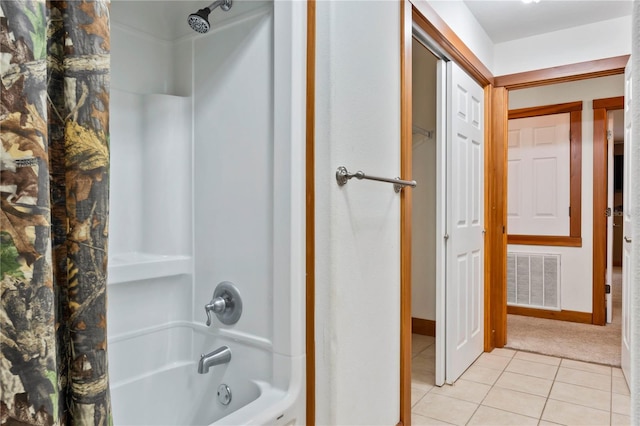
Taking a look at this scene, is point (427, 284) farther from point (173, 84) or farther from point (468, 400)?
point (173, 84)

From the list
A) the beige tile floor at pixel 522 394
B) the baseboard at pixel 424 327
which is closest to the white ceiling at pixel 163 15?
the beige tile floor at pixel 522 394

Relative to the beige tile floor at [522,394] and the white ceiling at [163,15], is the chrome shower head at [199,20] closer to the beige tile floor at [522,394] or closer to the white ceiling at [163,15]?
the white ceiling at [163,15]

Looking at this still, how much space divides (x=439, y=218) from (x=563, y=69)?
1.55m

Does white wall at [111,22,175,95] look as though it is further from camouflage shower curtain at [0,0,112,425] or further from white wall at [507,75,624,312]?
white wall at [507,75,624,312]

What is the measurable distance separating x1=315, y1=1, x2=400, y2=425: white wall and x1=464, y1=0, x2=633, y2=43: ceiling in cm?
130

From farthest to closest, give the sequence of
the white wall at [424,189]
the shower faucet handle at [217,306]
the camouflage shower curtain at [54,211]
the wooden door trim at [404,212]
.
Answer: the white wall at [424,189]
the wooden door trim at [404,212]
the shower faucet handle at [217,306]
the camouflage shower curtain at [54,211]

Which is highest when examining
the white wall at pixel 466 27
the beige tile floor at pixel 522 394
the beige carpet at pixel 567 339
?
the white wall at pixel 466 27

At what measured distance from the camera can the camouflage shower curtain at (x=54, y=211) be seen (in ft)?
1.82

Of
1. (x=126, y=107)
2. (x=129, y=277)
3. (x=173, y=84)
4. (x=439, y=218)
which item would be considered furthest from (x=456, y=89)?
(x=129, y=277)

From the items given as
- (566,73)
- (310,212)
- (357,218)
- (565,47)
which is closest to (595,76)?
(566,73)

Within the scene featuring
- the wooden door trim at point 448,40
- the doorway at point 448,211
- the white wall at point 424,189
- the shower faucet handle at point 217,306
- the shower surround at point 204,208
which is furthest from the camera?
the white wall at point 424,189

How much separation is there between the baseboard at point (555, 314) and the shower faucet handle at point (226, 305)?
365 centimetres

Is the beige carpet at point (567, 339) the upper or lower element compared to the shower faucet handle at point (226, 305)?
lower

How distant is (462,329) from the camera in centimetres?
279
